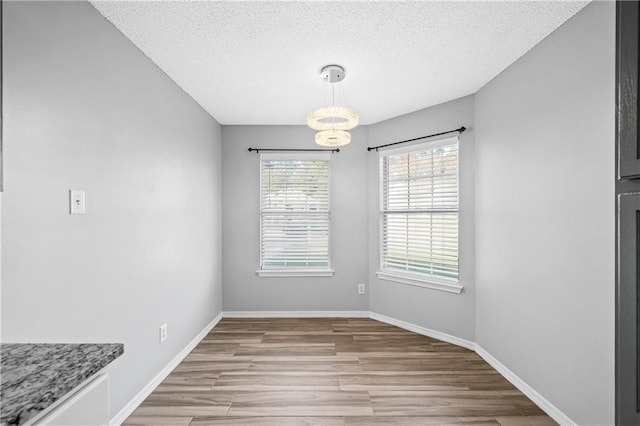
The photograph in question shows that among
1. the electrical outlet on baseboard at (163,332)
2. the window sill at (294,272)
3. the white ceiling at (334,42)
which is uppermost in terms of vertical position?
the white ceiling at (334,42)

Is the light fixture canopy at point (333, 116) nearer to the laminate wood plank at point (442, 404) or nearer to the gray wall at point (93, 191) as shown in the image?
the gray wall at point (93, 191)

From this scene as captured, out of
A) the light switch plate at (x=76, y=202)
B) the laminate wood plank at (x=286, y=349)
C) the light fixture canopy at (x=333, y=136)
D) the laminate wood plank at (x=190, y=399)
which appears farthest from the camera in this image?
the laminate wood plank at (x=286, y=349)

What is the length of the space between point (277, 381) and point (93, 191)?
1.95 m

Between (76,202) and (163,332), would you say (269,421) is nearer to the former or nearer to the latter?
(163,332)

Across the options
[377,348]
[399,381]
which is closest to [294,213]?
[377,348]

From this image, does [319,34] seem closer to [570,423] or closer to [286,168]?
[286,168]

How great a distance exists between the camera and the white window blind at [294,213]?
14.2ft

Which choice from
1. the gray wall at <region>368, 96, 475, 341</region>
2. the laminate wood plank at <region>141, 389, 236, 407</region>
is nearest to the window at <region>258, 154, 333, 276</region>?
the gray wall at <region>368, 96, 475, 341</region>

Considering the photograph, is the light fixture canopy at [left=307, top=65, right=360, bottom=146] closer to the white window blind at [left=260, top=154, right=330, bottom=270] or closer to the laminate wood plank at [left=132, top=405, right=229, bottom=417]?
the white window blind at [left=260, top=154, right=330, bottom=270]

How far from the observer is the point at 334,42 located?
7.47ft

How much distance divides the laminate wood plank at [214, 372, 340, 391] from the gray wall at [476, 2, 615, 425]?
154cm

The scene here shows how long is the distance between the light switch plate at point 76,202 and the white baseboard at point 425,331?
11.2ft

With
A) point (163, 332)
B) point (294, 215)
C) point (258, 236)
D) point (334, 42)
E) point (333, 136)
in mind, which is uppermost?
point (334, 42)

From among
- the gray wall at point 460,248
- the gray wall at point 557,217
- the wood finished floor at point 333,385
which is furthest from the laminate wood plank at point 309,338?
the gray wall at point 557,217
